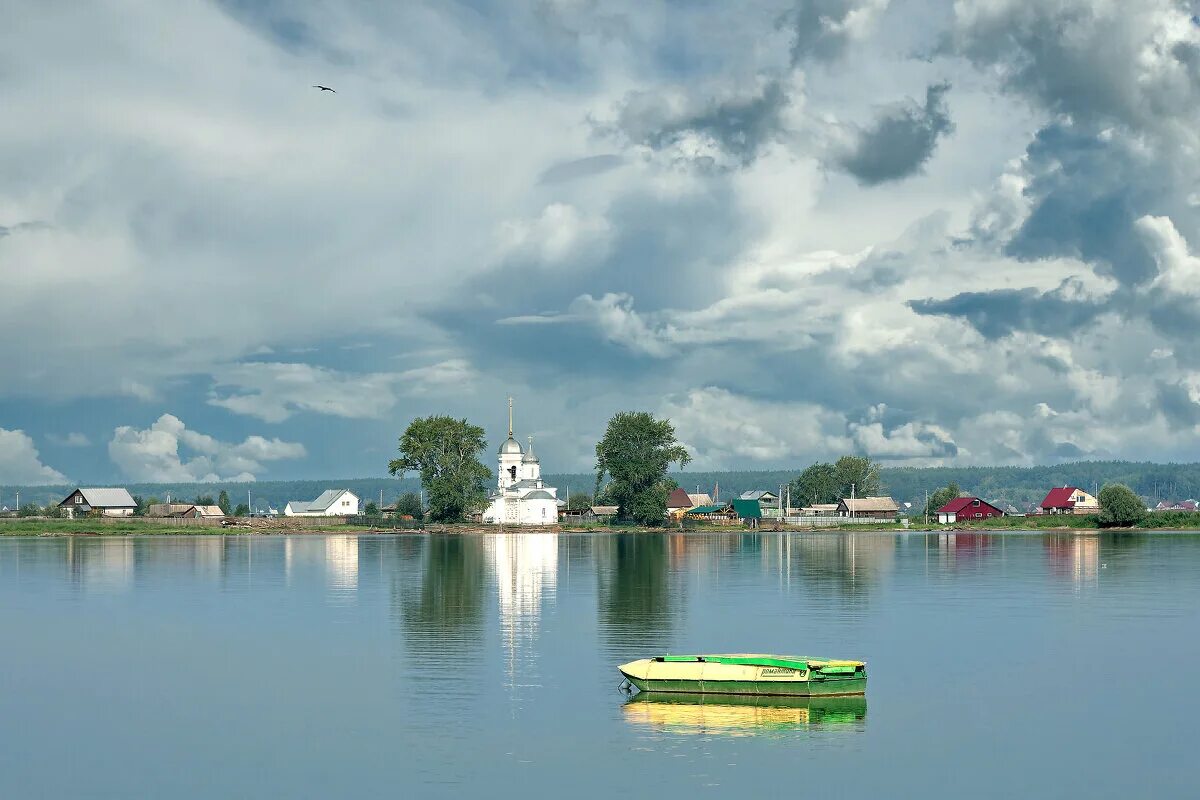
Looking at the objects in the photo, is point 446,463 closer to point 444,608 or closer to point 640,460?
point 640,460

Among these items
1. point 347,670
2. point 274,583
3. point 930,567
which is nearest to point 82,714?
point 347,670

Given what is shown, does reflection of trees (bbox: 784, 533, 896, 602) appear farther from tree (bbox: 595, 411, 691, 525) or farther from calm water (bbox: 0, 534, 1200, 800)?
tree (bbox: 595, 411, 691, 525)

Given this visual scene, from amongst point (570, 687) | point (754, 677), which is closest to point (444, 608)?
point (570, 687)

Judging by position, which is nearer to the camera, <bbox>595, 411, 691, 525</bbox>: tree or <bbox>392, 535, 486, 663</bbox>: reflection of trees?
<bbox>392, 535, 486, 663</bbox>: reflection of trees

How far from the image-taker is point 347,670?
43500 mm

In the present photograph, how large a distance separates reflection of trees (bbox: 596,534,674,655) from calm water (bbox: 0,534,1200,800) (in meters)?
0.34

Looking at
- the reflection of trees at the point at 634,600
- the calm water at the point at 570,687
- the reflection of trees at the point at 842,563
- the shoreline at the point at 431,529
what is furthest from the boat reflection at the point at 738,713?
the shoreline at the point at 431,529

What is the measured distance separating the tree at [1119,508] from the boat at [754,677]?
147m

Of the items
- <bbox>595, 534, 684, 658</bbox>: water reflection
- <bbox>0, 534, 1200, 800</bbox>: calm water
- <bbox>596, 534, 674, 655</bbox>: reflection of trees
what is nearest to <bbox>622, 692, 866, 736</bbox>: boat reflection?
<bbox>0, 534, 1200, 800</bbox>: calm water

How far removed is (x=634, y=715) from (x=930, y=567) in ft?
221

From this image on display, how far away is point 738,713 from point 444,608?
30936 millimetres

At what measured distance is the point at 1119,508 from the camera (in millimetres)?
168750

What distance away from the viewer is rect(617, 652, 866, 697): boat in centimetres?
3638

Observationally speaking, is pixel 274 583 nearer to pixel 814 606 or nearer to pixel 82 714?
pixel 814 606
